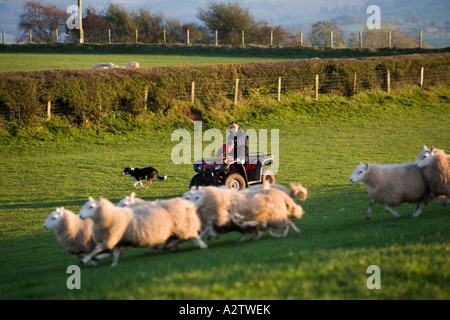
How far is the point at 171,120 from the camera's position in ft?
90.8

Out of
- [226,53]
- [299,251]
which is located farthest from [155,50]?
[299,251]

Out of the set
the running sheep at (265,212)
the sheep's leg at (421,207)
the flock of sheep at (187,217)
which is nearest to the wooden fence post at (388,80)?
the sheep's leg at (421,207)

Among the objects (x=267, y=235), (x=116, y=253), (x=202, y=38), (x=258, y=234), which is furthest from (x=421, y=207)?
(x=202, y=38)

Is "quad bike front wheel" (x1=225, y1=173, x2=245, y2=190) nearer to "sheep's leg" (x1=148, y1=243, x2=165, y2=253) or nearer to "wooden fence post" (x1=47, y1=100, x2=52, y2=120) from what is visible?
"sheep's leg" (x1=148, y1=243, x2=165, y2=253)

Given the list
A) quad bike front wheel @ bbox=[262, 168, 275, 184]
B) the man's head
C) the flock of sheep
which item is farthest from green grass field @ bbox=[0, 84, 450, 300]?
the man's head

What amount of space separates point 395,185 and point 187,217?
4525mm

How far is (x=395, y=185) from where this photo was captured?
38.0 ft

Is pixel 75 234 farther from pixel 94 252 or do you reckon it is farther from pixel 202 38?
pixel 202 38

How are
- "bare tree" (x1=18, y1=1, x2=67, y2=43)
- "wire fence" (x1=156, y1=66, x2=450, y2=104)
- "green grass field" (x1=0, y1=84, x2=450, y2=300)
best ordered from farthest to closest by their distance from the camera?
"bare tree" (x1=18, y1=1, x2=67, y2=43), "wire fence" (x1=156, y1=66, x2=450, y2=104), "green grass field" (x1=0, y1=84, x2=450, y2=300)

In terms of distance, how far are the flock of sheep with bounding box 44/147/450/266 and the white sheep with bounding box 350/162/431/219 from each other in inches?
0.8

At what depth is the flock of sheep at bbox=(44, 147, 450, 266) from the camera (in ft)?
31.0

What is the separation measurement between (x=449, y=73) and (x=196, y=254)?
31643 millimetres

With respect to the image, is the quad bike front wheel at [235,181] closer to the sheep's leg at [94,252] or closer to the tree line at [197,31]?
the sheep's leg at [94,252]

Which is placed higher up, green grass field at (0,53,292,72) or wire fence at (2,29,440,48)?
wire fence at (2,29,440,48)
